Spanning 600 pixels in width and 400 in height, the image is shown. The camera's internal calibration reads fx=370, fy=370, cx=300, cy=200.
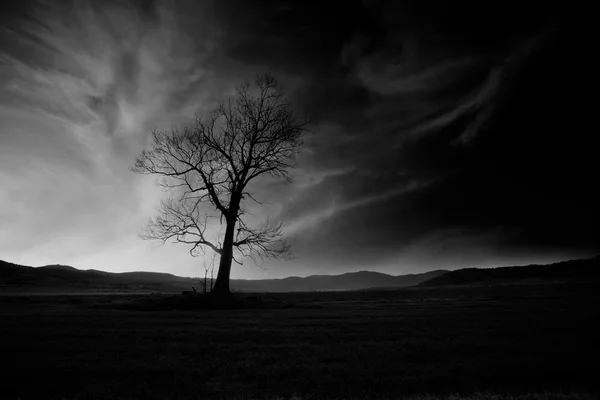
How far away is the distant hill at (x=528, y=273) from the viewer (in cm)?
6882

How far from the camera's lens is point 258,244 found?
29.1 m

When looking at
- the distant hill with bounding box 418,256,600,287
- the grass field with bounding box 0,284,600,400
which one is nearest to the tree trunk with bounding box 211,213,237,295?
the grass field with bounding box 0,284,600,400

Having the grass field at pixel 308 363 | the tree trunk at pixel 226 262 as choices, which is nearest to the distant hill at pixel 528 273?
the tree trunk at pixel 226 262

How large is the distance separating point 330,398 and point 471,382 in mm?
2396

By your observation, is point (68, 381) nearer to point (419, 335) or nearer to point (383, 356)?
point (383, 356)

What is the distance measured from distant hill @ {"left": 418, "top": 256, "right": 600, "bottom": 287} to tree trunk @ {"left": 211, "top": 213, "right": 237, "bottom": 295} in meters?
56.6

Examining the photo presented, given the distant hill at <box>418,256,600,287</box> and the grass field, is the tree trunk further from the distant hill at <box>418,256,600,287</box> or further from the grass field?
the distant hill at <box>418,256,600,287</box>

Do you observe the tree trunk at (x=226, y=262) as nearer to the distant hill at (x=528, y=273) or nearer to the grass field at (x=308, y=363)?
the grass field at (x=308, y=363)

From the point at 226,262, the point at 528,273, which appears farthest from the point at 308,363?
the point at 528,273

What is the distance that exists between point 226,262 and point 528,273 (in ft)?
229

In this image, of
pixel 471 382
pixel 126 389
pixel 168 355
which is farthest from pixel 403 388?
pixel 168 355

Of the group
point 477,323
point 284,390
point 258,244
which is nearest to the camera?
point 284,390

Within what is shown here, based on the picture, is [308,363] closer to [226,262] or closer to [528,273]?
[226,262]

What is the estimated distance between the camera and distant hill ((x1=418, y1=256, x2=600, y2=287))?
6882cm
